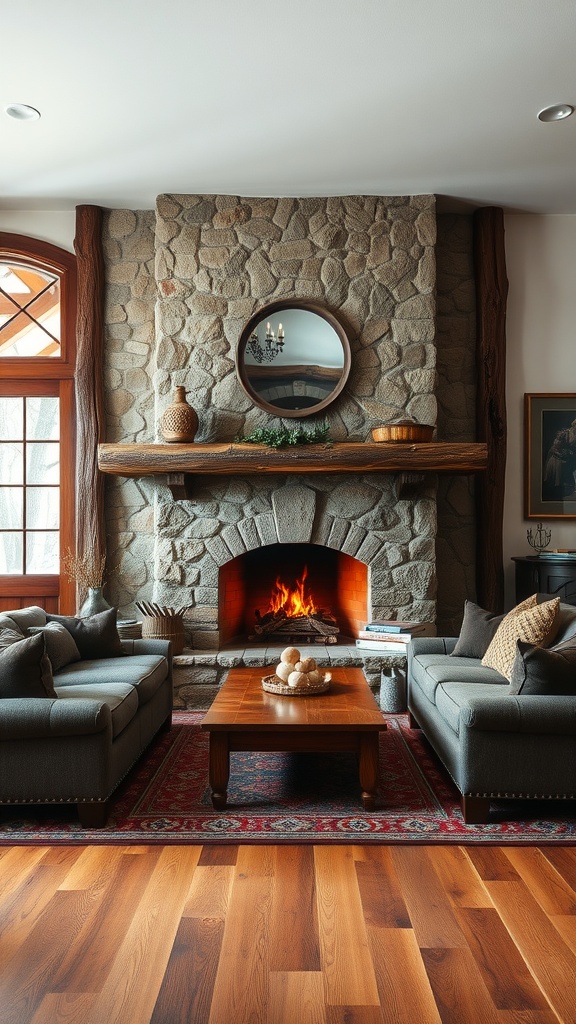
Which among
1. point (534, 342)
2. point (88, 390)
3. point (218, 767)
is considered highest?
point (534, 342)

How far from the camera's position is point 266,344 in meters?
5.48

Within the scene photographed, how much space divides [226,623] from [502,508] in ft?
7.03

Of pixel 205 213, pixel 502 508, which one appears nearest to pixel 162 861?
pixel 502 508

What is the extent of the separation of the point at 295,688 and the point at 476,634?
1.21m

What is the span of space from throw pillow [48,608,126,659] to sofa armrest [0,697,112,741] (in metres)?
1.35

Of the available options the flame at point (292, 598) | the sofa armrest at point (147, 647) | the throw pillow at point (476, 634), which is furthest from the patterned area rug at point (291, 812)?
the flame at point (292, 598)

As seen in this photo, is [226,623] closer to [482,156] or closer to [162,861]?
[162,861]

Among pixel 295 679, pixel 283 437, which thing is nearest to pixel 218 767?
pixel 295 679

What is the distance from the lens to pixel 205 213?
17.9 ft

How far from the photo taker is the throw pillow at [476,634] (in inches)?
174

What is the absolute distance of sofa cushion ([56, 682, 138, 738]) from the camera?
333cm

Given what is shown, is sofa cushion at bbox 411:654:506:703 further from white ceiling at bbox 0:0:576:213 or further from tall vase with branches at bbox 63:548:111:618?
white ceiling at bbox 0:0:576:213

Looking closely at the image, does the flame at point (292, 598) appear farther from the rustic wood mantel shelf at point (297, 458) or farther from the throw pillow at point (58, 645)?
the throw pillow at point (58, 645)

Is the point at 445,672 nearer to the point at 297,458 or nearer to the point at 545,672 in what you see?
the point at 545,672
